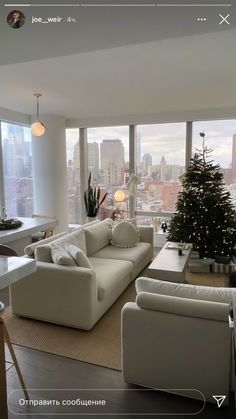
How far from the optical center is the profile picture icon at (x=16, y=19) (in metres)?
1.86

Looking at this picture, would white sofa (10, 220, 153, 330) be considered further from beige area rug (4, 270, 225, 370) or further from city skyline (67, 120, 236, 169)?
city skyline (67, 120, 236, 169)

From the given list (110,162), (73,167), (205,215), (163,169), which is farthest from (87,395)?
(73,167)

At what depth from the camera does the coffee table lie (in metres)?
3.22

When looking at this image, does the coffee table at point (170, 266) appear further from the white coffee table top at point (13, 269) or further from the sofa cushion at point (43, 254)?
the white coffee table top at point (13, 269)

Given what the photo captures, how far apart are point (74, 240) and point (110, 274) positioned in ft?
2.29

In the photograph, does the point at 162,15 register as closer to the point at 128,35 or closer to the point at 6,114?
the point at 128,35

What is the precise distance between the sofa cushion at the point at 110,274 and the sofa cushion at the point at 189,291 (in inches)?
38.0

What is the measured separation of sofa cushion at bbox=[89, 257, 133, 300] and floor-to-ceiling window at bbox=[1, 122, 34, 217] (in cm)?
299

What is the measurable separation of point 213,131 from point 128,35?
13.1ft

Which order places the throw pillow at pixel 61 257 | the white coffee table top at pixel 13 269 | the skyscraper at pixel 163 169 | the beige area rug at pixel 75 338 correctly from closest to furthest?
the white coffee table top at pixel 13 269 → the beige area rug at pixel 75 338 → the throw pillow at pixel 61 257 → the skyscraper at pixel 163 169

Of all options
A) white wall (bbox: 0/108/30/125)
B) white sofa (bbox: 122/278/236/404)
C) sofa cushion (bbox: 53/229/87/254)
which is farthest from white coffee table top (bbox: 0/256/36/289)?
white wall (bbox: 0/108/30/125)

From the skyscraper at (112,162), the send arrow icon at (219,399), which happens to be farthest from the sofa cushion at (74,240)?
the skyscraper at (112,162)

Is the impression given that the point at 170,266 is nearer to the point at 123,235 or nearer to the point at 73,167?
the point at 123,235

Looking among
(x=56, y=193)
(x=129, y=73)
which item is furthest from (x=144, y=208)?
(x=129, y=73)
